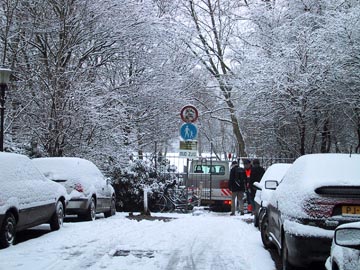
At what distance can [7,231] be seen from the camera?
9000 mm

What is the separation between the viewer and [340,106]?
65.5 ft

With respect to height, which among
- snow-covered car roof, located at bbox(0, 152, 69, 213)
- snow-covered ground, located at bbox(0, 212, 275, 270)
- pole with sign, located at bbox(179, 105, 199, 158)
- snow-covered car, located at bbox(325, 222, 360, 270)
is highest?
pole with sign, located at bbox(179, 105, 199, 158)

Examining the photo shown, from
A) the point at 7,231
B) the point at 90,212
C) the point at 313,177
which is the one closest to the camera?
the point at 313,177

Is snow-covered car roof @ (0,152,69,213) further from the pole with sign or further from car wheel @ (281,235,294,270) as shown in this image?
the pole with sign

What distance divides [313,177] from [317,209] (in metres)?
0.58

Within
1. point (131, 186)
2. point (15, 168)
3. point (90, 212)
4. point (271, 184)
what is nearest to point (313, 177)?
point (271, 184)

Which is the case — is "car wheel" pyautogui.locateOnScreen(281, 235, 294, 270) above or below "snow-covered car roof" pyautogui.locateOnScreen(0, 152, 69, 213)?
below

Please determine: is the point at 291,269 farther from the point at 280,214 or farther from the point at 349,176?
the point at 349,176

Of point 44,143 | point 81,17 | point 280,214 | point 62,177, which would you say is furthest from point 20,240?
point 81,17

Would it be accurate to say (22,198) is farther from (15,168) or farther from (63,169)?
(63,169)

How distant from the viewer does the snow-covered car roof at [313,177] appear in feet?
21.6

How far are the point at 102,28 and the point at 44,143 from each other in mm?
4871

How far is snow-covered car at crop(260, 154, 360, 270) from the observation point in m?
6.32

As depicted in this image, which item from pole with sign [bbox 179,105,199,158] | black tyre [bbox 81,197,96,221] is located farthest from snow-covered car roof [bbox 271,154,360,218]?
pole with sign [bbox 179,105,199,158]
